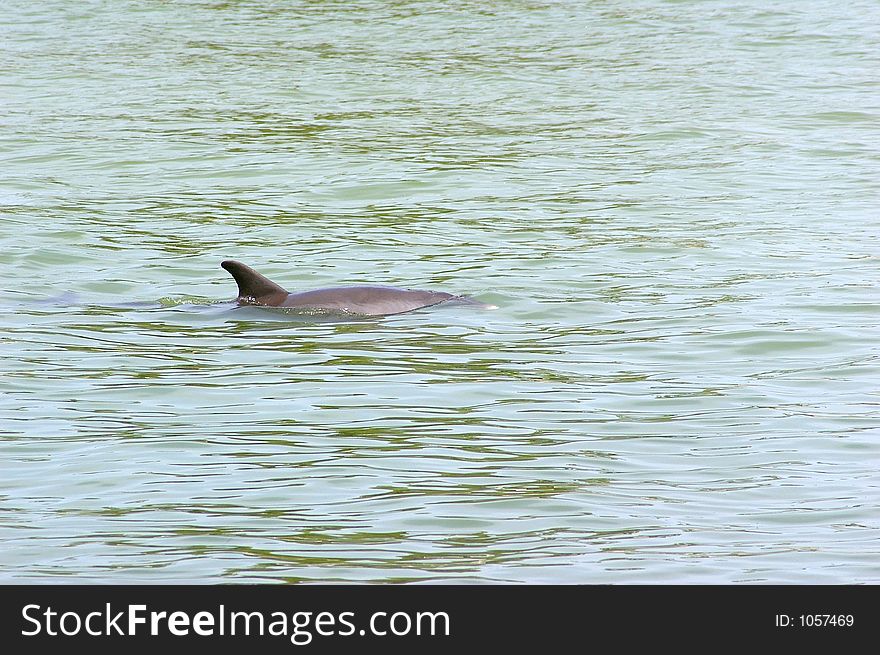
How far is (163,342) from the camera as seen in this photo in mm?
10344

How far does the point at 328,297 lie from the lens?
11.1m

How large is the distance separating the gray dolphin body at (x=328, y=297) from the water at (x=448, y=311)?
0.61 feet

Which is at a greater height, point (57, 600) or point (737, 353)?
point (57, 600)

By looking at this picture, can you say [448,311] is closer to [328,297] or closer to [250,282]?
[328,297]

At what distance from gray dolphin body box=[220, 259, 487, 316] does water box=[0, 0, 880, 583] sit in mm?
185

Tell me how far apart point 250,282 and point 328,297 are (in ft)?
1.84

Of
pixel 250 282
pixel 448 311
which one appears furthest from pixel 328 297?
pixel 448 311

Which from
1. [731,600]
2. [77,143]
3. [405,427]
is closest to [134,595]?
[731,600]

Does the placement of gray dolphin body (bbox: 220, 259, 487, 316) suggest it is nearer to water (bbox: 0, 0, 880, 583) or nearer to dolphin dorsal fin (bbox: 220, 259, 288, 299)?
dolphin dorsal fin (bbox: 220, 259, 288, 299)

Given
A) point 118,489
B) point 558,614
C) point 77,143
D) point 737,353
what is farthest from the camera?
point 77,143

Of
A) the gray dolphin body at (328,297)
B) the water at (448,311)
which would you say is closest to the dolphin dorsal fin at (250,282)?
the gray dolphin body at (328,297)

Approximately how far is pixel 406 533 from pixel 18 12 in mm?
23409

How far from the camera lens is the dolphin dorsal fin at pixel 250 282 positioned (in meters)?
10.9

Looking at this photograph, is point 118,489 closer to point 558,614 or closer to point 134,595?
point 134,595
